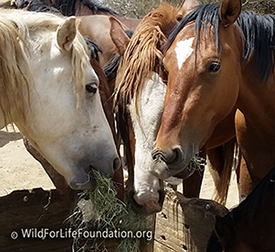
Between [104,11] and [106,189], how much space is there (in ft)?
6.79

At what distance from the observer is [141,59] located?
2266 mm

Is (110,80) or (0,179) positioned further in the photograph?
(0,179)

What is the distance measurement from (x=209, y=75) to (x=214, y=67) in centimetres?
4

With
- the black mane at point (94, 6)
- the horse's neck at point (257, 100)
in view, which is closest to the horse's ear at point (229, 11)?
the horse's neck at point (257, 100)

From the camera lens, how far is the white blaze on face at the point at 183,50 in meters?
1.99

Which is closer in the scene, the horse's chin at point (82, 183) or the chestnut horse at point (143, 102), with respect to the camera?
the horse's chin at point (82, 183)

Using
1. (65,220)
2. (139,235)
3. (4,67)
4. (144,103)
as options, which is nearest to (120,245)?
(139,235)

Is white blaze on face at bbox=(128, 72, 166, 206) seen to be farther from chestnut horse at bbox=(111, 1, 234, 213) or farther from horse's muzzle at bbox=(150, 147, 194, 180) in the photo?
horse's muzzle at bbox=(150, 147, 194, 180)

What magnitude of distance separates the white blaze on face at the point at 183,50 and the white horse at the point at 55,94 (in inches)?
16.6

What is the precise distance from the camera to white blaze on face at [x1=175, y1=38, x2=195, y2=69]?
199 centimetres

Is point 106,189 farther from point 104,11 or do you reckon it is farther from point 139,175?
point 104,11

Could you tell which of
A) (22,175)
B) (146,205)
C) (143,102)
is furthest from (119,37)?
(22,175)

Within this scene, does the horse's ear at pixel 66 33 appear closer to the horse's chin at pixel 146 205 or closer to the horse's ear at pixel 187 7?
the horse's chin at pixel 146 205

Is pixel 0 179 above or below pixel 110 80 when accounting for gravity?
below
